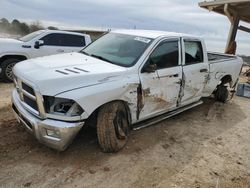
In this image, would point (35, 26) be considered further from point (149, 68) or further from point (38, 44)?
point (149, 68)

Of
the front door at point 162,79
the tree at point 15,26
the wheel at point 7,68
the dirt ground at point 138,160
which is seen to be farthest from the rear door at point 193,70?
the tree at point 15,26

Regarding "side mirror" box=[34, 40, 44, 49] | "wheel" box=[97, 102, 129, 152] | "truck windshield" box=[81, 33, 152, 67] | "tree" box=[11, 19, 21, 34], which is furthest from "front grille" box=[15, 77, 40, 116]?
"tree" box=[11, 19, 21, 34]

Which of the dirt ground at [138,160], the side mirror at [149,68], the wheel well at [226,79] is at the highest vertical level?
the side mirror at [149,68]

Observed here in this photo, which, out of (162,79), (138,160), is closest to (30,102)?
(138,160)

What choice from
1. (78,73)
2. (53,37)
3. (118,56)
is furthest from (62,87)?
(53,37)

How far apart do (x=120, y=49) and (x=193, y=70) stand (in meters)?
1.70

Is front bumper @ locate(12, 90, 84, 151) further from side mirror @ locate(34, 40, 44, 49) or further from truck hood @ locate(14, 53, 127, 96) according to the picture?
side mirror @ locate(34, 40, 44, 49)

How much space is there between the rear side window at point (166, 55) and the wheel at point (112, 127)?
3.64ft

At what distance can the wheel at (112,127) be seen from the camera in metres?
3.91

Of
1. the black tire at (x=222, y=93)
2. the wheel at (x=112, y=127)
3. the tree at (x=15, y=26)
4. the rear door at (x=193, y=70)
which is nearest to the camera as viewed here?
the wheel at (x=112, y=127)

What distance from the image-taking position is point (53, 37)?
9477 mm

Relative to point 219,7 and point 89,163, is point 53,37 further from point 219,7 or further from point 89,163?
point 219,7

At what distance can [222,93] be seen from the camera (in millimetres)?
7629

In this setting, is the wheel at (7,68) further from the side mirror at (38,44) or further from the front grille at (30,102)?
the front grille at (30,102)
